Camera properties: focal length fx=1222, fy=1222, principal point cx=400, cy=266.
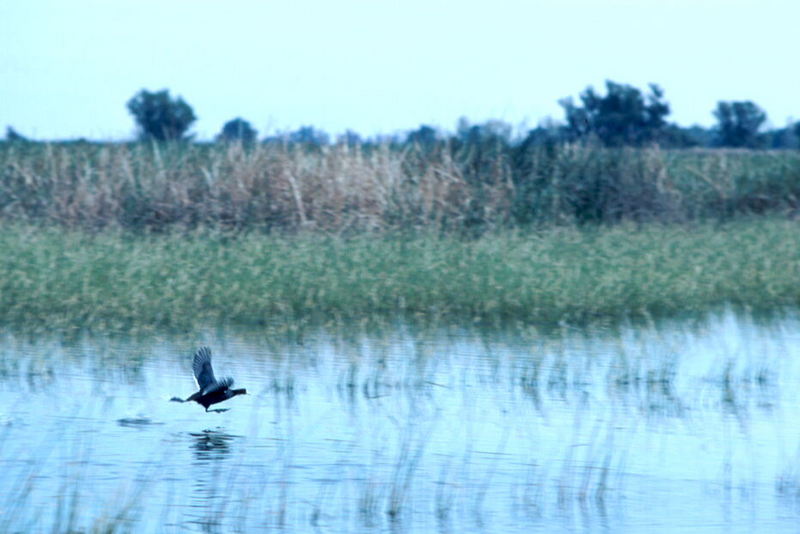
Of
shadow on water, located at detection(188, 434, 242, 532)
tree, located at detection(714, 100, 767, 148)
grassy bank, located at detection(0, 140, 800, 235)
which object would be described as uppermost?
tree, located at detection(714, 100, 767, 148)

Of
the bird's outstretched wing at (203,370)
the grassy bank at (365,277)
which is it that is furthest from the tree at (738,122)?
the bird's outstretched wing at (203,370)

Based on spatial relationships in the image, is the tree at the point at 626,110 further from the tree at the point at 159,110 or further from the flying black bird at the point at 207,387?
the flying black bird at the point at 207,387

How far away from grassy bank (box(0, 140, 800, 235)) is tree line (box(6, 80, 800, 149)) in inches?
11.8

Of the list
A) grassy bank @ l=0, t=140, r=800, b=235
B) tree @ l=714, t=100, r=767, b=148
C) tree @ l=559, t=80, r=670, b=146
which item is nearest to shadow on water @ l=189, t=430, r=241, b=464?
grassy bank @ l=0, t=140, r=800, b=235

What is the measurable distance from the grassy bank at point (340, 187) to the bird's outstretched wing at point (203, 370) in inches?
372

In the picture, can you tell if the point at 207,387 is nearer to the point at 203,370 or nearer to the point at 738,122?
the point at 203,370

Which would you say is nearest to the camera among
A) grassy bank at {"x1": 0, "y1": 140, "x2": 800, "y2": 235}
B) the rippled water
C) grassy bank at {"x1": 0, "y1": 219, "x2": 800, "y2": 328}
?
the rippled water

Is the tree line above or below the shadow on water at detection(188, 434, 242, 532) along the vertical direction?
above

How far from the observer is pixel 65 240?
14328 mm

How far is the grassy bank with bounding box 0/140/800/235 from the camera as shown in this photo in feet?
55.9

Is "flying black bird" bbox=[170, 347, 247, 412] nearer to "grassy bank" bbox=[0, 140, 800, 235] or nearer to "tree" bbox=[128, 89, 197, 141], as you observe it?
"grassy bank" bbox=[0, 140, 800, 235]

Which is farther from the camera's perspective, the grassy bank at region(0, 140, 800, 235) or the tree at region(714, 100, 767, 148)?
the tree at region(714, 100, 767, 148)

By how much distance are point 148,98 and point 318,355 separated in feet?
125

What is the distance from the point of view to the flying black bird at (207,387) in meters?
6.66
